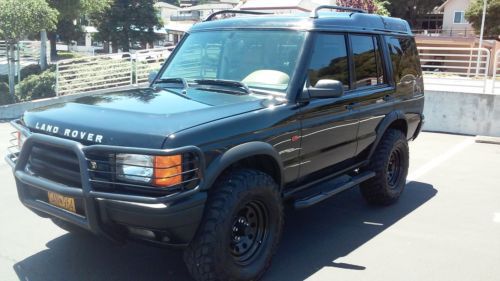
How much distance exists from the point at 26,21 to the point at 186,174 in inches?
544

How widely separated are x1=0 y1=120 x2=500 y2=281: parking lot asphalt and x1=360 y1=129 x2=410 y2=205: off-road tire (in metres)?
0.16

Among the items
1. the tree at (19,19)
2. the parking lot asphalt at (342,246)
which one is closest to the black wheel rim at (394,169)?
the parking lot asphalt at (342,246)

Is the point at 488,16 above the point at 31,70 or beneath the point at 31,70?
above

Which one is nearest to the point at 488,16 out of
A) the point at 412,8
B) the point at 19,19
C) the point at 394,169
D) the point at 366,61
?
the point at 412,8

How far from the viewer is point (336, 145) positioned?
4.84m

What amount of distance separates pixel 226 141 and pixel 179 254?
1382 millimetres

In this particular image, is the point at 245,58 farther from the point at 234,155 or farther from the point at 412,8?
the point at 412,8

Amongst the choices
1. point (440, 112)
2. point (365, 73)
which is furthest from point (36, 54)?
point (365, 73)

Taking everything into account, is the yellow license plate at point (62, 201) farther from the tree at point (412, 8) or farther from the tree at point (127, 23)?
the tree at point (412, 8)

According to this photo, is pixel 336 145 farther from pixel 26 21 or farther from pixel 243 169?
pixel 26 21

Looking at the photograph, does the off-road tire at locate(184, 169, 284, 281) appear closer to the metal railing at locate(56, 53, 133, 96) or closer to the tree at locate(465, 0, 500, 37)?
the metal railing at locate(56, 53, 133, 96)

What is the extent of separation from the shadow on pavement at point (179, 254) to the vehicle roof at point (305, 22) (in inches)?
75.6

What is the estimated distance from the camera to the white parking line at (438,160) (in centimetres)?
746

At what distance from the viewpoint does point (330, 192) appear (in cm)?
467
